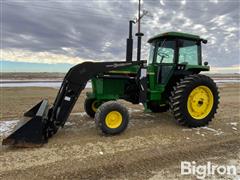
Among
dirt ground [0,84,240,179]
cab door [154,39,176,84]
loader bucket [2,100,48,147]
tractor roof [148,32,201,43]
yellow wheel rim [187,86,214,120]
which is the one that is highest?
tractor roof [148,32,201,43]

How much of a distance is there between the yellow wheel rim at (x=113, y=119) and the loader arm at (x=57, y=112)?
823 mm

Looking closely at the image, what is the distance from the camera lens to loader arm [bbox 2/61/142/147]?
13.7 feet

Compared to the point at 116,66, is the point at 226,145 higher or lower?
lower

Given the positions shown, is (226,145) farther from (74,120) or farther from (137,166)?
(74,120)

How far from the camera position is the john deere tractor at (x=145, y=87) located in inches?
194

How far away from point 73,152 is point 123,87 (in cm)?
237

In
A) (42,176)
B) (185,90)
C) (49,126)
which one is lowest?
(42,176)

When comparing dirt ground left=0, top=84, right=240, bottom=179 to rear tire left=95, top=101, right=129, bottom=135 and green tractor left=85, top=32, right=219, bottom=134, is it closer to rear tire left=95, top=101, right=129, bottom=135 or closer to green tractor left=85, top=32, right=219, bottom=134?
rear tire left=95, top=101, right=129, bottom=135

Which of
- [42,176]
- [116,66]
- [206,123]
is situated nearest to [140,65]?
[116,66]

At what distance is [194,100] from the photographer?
5.86 m

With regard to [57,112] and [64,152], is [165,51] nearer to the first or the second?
[57,112]

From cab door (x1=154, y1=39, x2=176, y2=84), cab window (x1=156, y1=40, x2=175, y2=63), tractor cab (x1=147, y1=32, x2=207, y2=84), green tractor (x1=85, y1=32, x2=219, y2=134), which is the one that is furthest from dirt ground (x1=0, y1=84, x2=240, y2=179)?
cab window (x1=156, y1=40, x2=175, y2=63)

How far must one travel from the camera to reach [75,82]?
5.02 metres

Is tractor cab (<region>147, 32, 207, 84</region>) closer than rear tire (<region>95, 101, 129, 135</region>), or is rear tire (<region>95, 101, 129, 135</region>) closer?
rear tire (<region>95, 101, 129, 135</region>)
